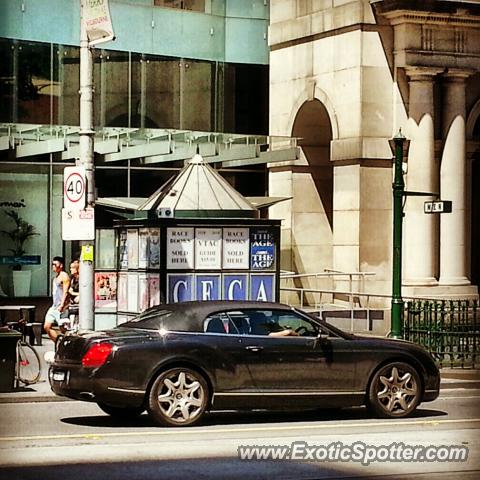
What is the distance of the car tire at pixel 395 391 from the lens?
50.9 feet

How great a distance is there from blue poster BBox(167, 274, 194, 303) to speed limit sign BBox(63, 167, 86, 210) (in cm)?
256

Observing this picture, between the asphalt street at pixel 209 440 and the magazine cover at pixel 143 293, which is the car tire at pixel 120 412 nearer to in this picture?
the asphalt street at pixel 209 440

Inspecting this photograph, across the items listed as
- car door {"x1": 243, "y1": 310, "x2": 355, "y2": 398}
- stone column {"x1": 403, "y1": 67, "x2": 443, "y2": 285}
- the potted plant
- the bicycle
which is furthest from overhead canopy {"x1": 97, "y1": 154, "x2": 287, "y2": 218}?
stone column {"x1": 403, "y1": 67, "x2": 443, "y2": 285}

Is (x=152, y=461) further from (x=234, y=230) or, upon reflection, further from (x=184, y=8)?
(x=184, y=8)

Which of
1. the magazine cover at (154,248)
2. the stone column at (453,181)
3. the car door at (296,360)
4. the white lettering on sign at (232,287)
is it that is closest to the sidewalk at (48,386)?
the magazine cover at (154,248)

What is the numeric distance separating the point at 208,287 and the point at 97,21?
4857mm

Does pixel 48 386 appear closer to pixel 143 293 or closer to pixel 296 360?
pixel 143 293

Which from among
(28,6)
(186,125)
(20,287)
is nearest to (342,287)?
(186,125)

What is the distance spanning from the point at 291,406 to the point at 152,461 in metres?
3.71

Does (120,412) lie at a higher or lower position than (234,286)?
lower

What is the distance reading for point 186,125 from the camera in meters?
30.7

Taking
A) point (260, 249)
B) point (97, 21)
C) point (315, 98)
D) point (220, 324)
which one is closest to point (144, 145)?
point (315, 98)

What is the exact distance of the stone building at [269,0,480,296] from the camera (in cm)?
3002

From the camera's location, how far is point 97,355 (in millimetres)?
14695
